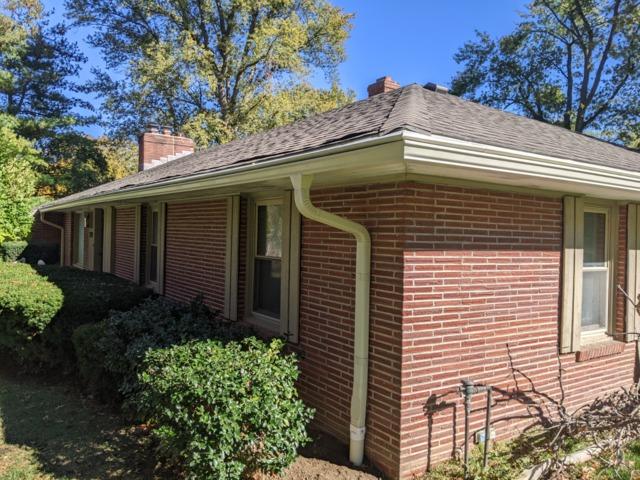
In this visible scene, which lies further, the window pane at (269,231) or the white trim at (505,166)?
the window pane at (269,231)

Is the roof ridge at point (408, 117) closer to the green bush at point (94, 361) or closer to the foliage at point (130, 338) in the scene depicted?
the foliage at point (130, 338)

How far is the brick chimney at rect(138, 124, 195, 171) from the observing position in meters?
14.2

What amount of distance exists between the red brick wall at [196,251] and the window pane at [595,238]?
4.69 metres

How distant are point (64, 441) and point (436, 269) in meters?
4.03

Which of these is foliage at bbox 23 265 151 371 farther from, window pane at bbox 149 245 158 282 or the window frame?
window pane at bbox 149 245 158 282

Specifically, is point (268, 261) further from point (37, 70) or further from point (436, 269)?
point (37, 70)

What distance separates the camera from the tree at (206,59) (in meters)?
21.3

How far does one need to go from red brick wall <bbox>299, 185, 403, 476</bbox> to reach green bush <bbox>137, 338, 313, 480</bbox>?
25.1 inches

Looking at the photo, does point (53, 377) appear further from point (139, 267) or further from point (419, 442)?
point (419, 442)

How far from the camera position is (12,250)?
66.2 feet

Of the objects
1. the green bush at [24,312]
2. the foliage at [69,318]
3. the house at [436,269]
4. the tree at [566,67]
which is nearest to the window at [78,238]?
the foliage at [69,318]

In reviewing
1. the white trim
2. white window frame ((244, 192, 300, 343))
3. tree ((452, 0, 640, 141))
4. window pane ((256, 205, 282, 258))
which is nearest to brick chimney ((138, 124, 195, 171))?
window pane ((256, 205, 282, 258))

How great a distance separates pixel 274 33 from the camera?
21547mm

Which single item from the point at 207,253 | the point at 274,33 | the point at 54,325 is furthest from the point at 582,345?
the point at 274,33
